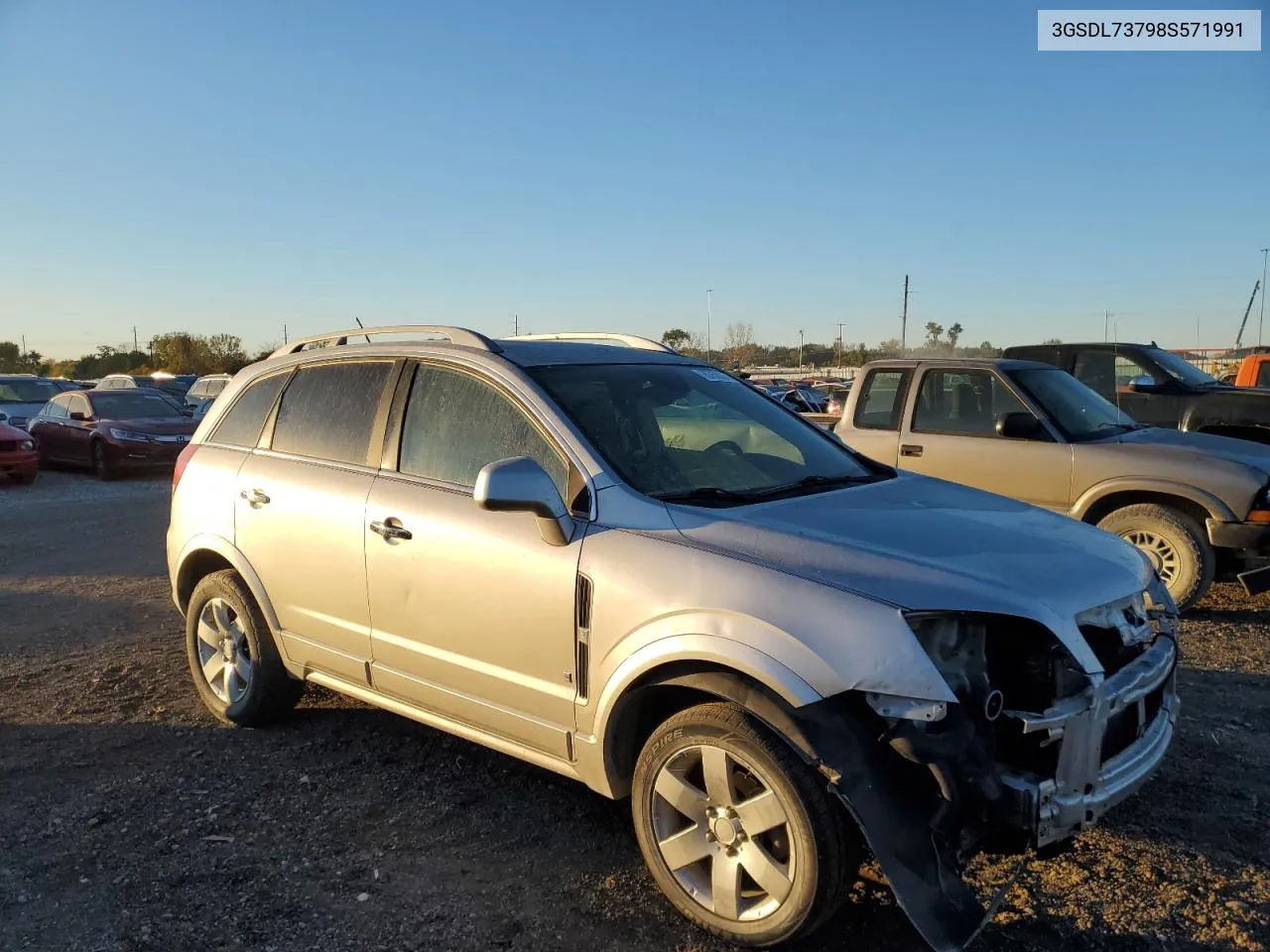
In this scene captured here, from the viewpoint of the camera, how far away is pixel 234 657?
16.1 ft

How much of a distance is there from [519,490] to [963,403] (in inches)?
214

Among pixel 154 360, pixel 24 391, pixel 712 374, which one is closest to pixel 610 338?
pixel 712 374

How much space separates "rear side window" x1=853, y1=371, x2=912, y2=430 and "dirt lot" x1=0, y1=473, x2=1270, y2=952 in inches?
120

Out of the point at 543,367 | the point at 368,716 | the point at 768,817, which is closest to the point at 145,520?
the point at 368,716

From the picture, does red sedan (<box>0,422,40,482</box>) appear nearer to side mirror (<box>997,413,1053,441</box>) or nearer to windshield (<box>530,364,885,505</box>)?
windshield (<box>530,364,885,505</box>)

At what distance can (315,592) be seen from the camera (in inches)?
169

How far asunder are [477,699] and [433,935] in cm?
84

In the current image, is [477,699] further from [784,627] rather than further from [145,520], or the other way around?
[145,520]

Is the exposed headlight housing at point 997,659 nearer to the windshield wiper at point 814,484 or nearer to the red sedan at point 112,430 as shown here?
the windshield wiper at point 814,484

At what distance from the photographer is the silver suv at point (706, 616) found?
2.71 metres

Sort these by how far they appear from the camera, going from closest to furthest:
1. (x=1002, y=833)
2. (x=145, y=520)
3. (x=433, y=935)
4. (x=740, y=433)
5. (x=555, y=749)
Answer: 1. (x=1002, y=833)
2. (x=433, y=935)
3. (x=555, y=749)
4. (x=740, y=433)
5. (x=145, y=520)

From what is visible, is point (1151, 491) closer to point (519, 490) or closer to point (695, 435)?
point (695, 435)

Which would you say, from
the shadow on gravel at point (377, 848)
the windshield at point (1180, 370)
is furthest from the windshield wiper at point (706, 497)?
the windshield at point (1180, 370)

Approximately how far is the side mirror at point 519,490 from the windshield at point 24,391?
22.5 metres
